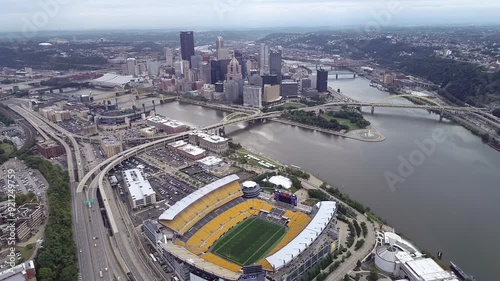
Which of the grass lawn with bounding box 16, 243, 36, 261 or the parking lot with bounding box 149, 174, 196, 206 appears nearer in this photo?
the grass lawn with bounding box 16, 243, 36, 261

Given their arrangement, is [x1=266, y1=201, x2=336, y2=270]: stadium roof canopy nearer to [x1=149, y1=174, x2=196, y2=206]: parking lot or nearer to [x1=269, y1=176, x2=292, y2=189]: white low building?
[x1=269, y1=176, x2=292, y2=189]: white low building

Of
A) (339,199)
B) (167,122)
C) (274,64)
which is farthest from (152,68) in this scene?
(339,199)

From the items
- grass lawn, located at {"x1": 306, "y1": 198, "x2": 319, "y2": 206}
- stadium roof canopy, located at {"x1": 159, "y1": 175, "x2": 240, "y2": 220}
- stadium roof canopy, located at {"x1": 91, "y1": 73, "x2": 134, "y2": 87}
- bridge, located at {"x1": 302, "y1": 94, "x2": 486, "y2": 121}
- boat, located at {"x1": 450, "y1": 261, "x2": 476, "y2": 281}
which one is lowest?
boat, located at {"x1": 450, "y1": 261, "x2": 476, "y2": 281}

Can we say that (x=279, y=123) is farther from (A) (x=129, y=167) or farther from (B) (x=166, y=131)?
(A) (x=129, y=167)

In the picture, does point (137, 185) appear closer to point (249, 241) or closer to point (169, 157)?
point (169, 157)

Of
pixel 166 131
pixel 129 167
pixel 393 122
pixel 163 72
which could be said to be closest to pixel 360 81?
pixel 393 122

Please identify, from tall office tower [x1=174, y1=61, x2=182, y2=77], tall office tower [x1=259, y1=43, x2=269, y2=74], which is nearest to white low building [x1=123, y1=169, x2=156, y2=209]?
tall office tower [x1=174, y1=61, x2=182, y2=77]

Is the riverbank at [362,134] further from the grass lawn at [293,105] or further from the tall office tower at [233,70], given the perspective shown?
the tall office tower at [233,70]

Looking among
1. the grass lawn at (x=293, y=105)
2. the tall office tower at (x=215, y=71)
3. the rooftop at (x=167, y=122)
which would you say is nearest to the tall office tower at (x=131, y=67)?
the tall office tower at (x=215, y=71)
